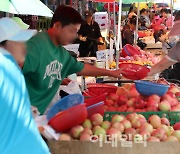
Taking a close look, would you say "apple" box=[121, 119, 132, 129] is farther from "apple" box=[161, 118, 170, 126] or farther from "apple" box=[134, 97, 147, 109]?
"apple" box=[134, 97, 147, 109]

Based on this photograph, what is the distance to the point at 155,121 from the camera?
2.98 m

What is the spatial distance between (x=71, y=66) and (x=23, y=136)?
2042 mm

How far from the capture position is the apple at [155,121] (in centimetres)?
295

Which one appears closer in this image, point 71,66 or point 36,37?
point 36,37

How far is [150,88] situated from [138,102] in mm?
197

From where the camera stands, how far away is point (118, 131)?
2.71m

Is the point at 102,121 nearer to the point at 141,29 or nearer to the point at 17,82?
the point at 17,82

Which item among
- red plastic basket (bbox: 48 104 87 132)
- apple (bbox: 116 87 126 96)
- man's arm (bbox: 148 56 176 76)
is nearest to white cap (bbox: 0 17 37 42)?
red plastic basket (bbox: 48 104 87 132)

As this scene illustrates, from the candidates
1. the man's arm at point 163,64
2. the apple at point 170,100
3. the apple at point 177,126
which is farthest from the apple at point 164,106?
the man's arm at point 163,64

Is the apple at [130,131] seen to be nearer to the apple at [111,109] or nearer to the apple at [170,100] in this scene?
the apple at [111,109]

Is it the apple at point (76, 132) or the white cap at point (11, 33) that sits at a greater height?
the white cap at point (11, 33)

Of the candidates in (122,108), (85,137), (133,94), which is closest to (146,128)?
(85,137)

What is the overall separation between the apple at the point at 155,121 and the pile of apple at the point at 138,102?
277mm

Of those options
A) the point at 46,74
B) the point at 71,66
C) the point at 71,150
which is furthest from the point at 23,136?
the point at 71,66
